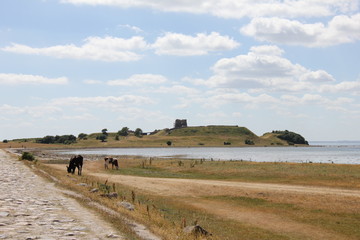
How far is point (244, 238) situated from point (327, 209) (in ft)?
27.8

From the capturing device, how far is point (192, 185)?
32969 millimetres

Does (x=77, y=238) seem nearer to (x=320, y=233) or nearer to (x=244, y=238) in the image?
→ (x=244, y=238)

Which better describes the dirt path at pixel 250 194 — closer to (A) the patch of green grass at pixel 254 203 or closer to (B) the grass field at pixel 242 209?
(B) the grass field at pixel 242 209

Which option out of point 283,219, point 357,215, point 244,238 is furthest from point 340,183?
point 244,238

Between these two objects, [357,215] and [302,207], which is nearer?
[357,215]

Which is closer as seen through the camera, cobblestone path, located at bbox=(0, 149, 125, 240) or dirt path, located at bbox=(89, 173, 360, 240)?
cobblestone path, located at bbox=(0, 149, 125, 240)

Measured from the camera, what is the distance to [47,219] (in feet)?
42.9

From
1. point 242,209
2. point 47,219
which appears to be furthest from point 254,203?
point 47,219

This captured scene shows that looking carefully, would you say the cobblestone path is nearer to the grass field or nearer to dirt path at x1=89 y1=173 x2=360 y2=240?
the grass field

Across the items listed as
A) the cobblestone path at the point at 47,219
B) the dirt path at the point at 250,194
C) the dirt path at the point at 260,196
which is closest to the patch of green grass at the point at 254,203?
the dirt path at the point at 260,196

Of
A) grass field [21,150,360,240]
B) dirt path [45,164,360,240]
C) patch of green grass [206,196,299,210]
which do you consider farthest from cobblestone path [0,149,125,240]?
patch of green grass [206,196,299,210]

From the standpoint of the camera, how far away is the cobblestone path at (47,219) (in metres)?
10.9

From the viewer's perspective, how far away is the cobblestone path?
1089cm

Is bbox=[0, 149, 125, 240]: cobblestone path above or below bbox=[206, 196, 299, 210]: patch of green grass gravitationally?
above
